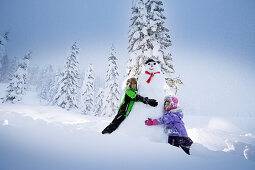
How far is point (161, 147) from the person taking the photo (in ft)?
8.57

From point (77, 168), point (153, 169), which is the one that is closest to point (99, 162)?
point (77, 168)

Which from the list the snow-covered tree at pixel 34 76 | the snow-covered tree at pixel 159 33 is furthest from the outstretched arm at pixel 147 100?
the snow-covered tree at pixel 34 76

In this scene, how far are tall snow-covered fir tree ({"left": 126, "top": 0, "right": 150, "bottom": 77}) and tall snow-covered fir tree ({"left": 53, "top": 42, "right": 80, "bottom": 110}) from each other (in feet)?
39.7

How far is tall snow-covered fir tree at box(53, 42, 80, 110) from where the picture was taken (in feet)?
60.3

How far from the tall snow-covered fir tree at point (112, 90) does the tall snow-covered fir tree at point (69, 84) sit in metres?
5.44

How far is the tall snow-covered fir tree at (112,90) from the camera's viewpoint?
55.3 ft

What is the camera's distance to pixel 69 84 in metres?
18.8

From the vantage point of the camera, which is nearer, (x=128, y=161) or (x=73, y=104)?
(x=128, y=161)

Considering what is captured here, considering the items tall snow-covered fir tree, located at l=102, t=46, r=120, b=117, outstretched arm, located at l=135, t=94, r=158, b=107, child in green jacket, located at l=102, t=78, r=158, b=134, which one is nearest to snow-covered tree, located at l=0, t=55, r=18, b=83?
tall snow-covered fir tree, located at l=102, t=46, r=120, b=117

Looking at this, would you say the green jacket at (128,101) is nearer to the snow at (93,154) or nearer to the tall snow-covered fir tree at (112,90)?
the snow at (93,154)

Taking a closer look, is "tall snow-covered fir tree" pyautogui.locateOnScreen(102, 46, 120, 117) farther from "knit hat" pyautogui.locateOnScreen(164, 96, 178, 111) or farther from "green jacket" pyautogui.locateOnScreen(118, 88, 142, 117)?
"knit hat" pyautogui.locateOnScreen(164, 96, 178, 111)

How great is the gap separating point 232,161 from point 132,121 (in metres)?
2.16

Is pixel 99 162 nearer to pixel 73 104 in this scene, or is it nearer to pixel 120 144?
pixel 120 144

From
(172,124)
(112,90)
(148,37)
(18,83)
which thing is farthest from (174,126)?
(18,83)
